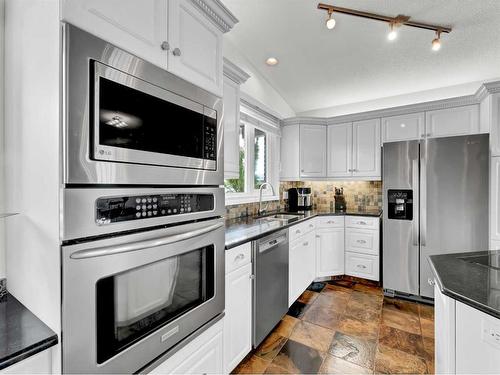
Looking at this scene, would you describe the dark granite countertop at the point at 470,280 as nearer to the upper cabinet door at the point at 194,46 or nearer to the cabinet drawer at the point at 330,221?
the upper cabinet door at the point at 194,46

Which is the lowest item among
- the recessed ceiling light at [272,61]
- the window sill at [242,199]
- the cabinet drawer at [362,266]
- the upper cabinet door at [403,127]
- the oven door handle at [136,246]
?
the cabinet drawer at [362,266]

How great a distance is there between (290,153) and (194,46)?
2777 mm

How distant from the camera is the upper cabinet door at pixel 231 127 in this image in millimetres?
1949

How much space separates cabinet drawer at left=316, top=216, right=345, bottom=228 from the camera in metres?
3.42

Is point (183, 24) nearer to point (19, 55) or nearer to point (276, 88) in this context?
point (19, 55)

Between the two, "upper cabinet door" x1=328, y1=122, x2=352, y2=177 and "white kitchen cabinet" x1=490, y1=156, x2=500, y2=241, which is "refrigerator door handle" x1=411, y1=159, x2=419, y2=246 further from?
"upper cabinet door" x1=328, y1=122, x2=352, y2=177

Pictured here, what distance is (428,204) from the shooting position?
108 inches

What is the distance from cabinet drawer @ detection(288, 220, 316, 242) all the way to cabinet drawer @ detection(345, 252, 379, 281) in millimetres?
745

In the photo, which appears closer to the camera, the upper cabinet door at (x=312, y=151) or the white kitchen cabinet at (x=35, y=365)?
the white kitchen cabinet at (x=35, y=365)

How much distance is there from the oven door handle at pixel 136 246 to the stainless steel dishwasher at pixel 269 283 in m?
0.77

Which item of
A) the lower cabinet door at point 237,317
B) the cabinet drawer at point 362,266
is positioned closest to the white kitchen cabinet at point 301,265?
the cabinet drawer at point 362,266

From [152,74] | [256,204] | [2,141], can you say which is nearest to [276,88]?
[256,204]

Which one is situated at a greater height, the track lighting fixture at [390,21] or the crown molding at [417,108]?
the track lighting fixture at [390,21]

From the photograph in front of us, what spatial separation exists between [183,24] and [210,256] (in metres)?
1.14
